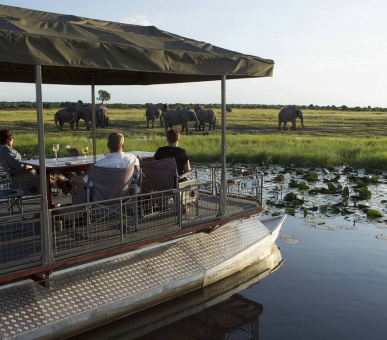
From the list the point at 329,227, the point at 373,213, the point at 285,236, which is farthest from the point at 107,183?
the point at 373,213

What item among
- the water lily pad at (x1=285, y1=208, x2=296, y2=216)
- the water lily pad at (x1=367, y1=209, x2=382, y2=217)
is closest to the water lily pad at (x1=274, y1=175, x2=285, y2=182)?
the water lily pad at (x1=285, y1=208, x2=296, y2=216)

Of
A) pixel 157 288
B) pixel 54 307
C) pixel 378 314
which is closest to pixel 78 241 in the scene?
pixel 54 307

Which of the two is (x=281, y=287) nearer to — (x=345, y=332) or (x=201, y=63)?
(x=345, y=332)

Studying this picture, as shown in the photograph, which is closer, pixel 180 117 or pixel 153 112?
pixel 180 117

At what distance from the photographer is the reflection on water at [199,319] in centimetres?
514

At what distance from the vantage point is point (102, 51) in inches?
187

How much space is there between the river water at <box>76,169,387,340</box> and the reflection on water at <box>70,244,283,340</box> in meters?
0.01

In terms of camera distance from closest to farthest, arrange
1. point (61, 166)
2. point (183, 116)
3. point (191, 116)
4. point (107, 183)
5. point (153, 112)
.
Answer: point (107, 183) → point (61, 166) → point (183, 116) → point (191, 116) → point (153, 112)

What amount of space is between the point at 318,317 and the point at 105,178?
2992 millimetres

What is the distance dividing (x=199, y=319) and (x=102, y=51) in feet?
10.7

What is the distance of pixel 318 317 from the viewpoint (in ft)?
18.1

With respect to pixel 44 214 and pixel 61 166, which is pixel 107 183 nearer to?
pixel 44 214

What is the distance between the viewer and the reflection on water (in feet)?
16.9

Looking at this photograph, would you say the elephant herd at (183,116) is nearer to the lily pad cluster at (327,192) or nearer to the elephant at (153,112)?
the elephant at (153,112)
